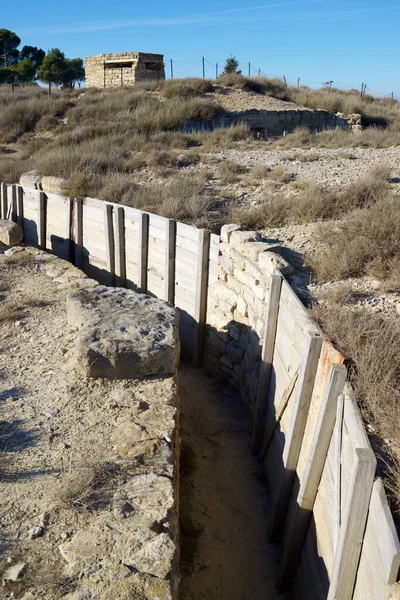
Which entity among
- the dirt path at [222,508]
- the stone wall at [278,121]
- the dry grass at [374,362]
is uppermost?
the stone wall at [278,121]

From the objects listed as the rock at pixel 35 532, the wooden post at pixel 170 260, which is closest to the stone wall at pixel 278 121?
the wooden post at pixel 170 260

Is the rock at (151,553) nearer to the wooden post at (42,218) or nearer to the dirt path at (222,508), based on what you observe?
the dirt path at (222,508)

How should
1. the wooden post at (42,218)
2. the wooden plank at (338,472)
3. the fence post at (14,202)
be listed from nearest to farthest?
the wooden plank at (338,472) < the wooden post at (42,218) < the fence post at (14,202)

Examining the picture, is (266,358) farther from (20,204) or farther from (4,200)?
(4,200)

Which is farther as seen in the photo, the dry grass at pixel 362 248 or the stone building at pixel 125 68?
the stone building at pixel 125 68

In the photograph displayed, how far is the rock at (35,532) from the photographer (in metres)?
3.46

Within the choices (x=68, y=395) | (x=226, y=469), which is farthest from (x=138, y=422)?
(x=226, y=469)

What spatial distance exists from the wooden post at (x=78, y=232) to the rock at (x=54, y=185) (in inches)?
42.0

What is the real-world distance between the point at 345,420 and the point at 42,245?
9581 millimetres

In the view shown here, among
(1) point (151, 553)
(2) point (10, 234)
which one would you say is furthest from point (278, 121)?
(1) point (151, 553)

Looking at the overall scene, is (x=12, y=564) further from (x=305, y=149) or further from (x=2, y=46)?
(x=2, y=46)

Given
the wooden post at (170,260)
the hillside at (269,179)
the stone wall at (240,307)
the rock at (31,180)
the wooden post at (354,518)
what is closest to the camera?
the wooden post at (354,518)

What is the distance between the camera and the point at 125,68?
26141mm

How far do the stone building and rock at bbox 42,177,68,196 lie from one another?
15.7m
